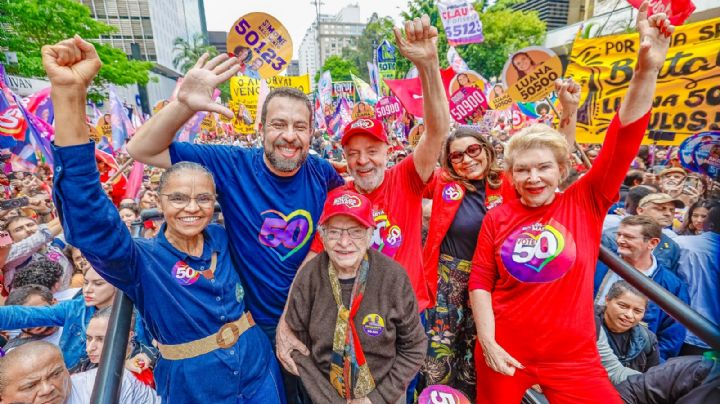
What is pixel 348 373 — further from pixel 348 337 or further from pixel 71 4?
pixel 71 4

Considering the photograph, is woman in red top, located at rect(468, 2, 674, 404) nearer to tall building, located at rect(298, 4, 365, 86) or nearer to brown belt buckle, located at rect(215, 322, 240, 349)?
brown belt buckle, located at rect(215, 322, 240, 349)

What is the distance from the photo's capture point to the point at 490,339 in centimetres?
200

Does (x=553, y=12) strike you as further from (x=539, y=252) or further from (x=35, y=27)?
(x=539, y=252)

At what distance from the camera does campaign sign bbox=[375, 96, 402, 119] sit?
1191 cm

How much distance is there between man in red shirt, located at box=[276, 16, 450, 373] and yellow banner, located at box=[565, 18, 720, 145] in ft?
10.3

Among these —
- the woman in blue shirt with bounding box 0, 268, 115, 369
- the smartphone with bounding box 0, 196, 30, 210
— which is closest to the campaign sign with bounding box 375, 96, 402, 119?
the smartphone with bounding box 0, 196, 30, 210

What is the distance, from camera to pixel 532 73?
23.5 feet

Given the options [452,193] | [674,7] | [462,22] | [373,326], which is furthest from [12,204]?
[462,22]

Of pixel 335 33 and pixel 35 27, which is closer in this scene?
pixel 35 27

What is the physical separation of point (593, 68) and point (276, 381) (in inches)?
199

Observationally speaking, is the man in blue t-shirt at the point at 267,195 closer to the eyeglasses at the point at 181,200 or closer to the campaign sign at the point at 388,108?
the eyeglasses at the point at 181,200

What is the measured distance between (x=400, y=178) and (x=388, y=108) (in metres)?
10.1

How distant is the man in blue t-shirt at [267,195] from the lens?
2.05 metres

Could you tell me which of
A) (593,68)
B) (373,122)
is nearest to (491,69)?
(593,68)
